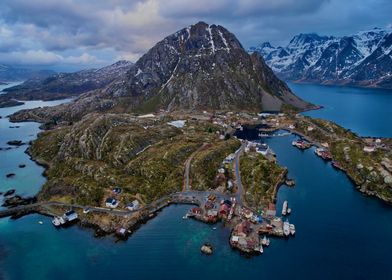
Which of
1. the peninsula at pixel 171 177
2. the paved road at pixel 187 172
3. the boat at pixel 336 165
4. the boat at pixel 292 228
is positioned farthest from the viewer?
the boat at pixel 336 165

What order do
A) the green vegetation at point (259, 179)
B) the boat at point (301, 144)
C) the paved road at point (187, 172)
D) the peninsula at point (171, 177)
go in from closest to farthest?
the peninsula at point (171, 177) → the green vegetation at point (259, 179) → the paved road at point (187, 172) → the boat at point (301, 144)

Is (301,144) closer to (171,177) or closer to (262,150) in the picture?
(262,150)

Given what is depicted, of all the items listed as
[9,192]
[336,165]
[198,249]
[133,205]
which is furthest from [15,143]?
[336,165]

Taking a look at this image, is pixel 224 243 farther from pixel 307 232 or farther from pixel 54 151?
pixel 54 151

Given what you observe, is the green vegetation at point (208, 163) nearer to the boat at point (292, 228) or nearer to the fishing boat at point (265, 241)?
the boat at point (292, 228)

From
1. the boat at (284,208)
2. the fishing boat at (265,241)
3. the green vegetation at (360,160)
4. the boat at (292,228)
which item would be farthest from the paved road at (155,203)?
the green vegetation at (360,160)

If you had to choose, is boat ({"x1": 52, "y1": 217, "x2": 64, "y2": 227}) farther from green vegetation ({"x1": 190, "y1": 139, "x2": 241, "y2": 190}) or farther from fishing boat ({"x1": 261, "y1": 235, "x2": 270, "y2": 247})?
fishing boat ({"x1": 261, "y1": 235, "x2": 270, "y2": 247})

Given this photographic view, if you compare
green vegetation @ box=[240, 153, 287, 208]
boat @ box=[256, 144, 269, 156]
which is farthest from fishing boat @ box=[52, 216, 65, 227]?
boat @ box=[256, 144, 269, 156]
